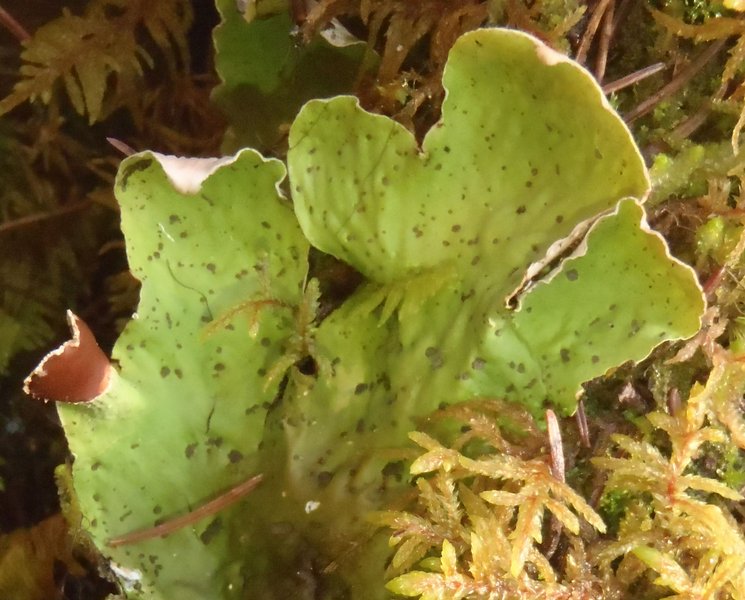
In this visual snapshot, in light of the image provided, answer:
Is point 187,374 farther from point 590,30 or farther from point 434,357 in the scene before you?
point 590,30

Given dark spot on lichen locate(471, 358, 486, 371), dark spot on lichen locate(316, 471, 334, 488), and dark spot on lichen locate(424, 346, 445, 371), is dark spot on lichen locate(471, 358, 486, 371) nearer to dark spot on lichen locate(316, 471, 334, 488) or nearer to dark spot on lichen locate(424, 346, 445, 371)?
dark spot on lichen locate(424, 346, 445, 371)


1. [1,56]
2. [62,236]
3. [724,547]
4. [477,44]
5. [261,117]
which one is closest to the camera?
[477,44]

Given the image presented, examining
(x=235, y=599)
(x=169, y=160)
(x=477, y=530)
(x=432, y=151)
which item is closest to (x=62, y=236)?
(x=169, y=160)

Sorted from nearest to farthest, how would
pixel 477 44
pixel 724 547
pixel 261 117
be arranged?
pixel 477 44 < pixel 724 547 < pixel 261 117

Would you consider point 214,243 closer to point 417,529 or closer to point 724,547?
point 417,529

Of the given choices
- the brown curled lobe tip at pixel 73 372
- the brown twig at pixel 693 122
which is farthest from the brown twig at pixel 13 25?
the brown twig at pixel 693 122

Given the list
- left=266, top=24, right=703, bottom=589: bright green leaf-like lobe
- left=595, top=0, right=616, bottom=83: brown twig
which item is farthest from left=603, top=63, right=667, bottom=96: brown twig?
left=266, top=24, right=703, bottom=589: bright green leaf-like lobe

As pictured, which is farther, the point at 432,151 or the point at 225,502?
the point at 225,502

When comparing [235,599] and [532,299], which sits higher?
[532,299]
